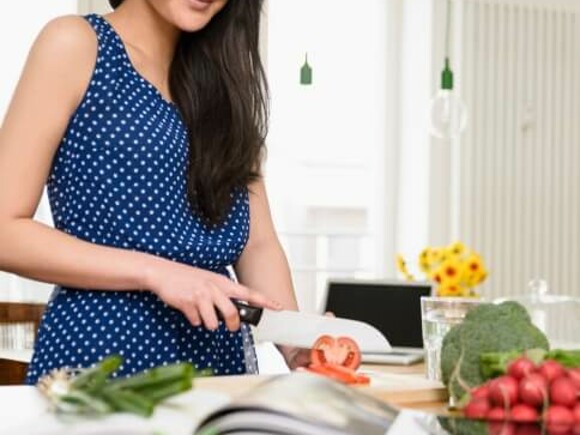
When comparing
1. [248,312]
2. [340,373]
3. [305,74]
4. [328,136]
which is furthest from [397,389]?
[328,136]

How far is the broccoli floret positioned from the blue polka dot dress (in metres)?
0.38

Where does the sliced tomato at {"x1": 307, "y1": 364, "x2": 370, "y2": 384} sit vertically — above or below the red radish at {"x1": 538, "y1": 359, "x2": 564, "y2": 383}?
below

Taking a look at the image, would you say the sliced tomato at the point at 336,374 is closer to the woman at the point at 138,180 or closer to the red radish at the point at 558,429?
the woman at the point at 138,180

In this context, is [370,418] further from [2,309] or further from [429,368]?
[2,309]

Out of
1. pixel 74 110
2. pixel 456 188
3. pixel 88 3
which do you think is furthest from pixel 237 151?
pixel 456 188

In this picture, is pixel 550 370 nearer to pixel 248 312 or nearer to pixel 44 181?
pixel 248 312

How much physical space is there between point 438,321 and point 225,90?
0.44 m

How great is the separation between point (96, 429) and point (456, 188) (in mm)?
5596

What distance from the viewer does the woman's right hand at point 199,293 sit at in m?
1.36

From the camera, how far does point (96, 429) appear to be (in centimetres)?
95

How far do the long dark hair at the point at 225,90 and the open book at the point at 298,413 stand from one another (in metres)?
0.73

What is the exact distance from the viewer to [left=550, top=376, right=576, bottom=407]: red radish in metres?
1.00

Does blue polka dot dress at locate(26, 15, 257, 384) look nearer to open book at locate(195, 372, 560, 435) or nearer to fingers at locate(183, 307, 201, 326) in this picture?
fingers at locate(183, 307, 201, 326)

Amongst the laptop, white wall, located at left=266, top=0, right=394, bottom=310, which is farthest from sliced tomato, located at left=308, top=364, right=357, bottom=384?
white wall, located at left=266, top=0, right=394, bottom=310
